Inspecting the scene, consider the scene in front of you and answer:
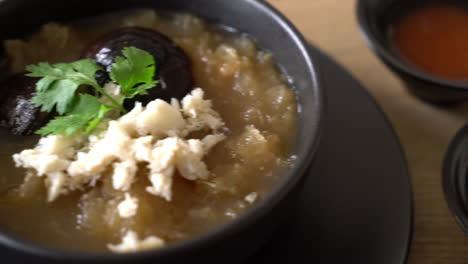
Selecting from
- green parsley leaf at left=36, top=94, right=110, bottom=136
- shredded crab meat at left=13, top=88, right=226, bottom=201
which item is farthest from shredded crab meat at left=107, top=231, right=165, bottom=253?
green parsley leaf at left=36, top=94, right=110, bottom=136

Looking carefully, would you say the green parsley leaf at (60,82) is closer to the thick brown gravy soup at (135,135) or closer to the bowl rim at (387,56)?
the thick brown gravy soup at (135,135)

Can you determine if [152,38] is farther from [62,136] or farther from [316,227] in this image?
[316,227]

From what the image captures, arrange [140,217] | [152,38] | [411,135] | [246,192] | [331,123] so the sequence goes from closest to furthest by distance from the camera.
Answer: [140,217] < [246,192] < [152,38] < [331,123] < [411,135]

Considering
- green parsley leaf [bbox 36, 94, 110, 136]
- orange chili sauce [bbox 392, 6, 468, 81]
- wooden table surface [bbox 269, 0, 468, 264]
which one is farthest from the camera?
orange chili sauce [bbox 392, 6, 468, 81]

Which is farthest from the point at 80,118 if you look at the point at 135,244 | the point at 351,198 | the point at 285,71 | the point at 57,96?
the point at 351,198

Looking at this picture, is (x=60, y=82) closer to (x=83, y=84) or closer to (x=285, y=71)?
(x=83, y=84)

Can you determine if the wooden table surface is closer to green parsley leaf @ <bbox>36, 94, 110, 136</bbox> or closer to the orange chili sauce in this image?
the orange chili sauce

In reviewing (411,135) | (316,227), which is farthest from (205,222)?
(411,135)
